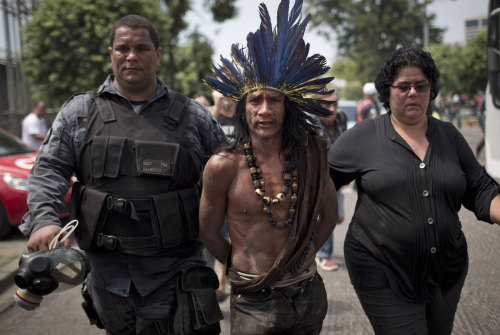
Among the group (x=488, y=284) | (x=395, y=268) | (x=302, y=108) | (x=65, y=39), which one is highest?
(x=65, y=39)

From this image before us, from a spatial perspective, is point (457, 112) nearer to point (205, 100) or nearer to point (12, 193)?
point (205, 100)

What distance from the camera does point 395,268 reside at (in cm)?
252

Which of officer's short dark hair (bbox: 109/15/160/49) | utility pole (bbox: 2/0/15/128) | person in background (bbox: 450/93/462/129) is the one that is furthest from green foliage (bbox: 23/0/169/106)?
person in background (bbox: 450/93/462/129)

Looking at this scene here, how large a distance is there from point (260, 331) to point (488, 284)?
3383mm

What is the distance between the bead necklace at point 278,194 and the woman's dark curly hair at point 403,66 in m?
0.79

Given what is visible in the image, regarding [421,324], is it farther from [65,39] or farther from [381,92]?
[65,39]

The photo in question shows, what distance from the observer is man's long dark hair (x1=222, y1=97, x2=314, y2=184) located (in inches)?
94.2

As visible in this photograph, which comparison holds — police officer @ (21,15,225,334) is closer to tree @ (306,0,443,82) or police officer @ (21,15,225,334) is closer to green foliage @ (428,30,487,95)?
green foliage @ (428,30,487,95)

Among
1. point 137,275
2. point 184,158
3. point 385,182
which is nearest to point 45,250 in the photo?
point 137,275

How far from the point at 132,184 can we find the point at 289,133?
2.92 feet

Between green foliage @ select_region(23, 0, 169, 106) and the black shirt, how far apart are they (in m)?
12.1

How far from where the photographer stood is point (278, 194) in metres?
2.30

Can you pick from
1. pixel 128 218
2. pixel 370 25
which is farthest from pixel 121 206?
pixel 370 25

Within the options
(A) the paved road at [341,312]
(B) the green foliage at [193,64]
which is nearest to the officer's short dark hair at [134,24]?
(A) the paved road at [341,312]
